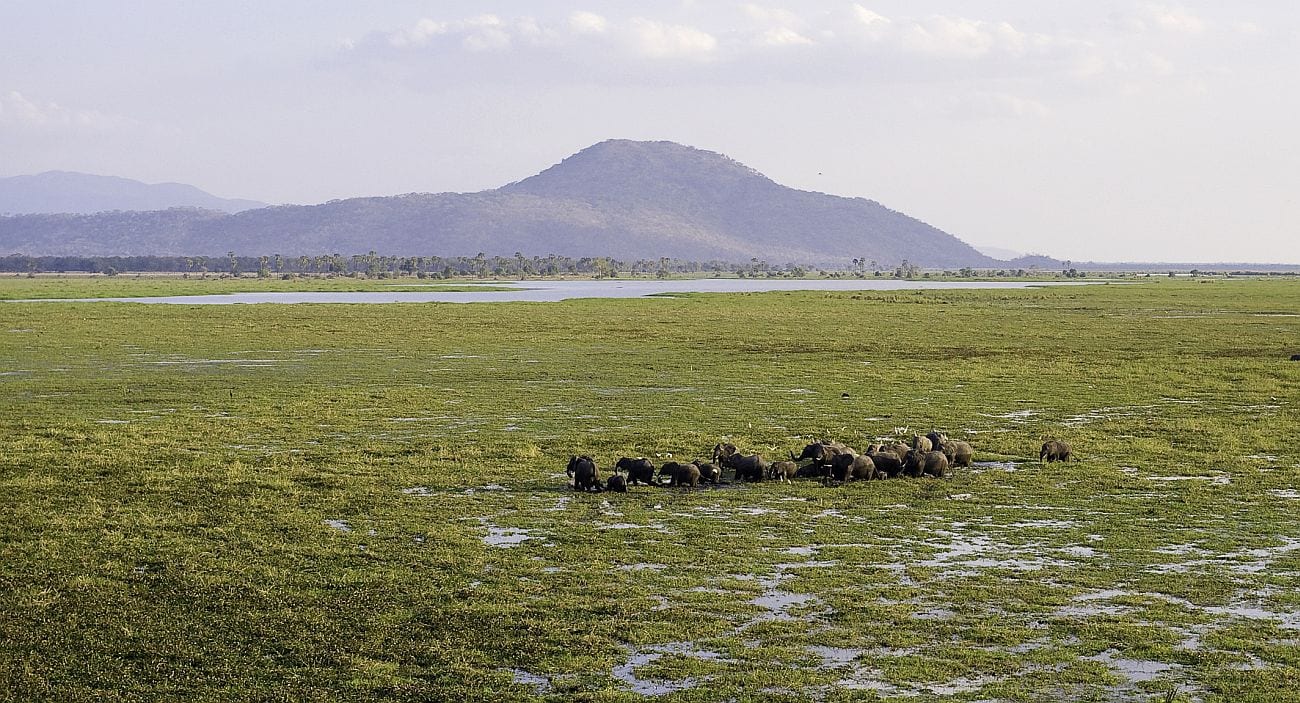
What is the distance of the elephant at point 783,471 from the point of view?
19794 millimetres

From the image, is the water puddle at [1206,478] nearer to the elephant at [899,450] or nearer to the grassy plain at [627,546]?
the grassy plain at [627,546]

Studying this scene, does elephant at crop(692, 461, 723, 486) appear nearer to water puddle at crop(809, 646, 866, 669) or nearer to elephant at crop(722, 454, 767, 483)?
elephant at crop(722, 454, 767, 483)

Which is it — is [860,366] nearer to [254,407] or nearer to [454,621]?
[254,407]

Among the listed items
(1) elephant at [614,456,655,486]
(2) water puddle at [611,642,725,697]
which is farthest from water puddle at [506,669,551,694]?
(1) elephant at [614,456,655,486]

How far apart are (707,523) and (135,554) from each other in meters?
7.08

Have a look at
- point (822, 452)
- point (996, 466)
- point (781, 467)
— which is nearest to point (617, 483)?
point (781, 467)

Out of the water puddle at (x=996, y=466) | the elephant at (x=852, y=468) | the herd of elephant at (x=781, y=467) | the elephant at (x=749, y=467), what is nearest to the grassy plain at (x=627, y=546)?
the water puddle at (x=996, y=466)

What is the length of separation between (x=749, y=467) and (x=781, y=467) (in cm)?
50

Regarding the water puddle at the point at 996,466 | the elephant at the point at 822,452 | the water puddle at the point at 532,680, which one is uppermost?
the elephant at the point at 822,452

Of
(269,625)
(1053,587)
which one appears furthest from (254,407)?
(1053,587)

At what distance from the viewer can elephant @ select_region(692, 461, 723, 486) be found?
1959 centimetres

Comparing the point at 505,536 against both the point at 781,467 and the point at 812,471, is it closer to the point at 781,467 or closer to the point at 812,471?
the point at 781,467

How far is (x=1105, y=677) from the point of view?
413 inches

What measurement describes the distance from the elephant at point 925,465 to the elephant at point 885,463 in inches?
9.1
